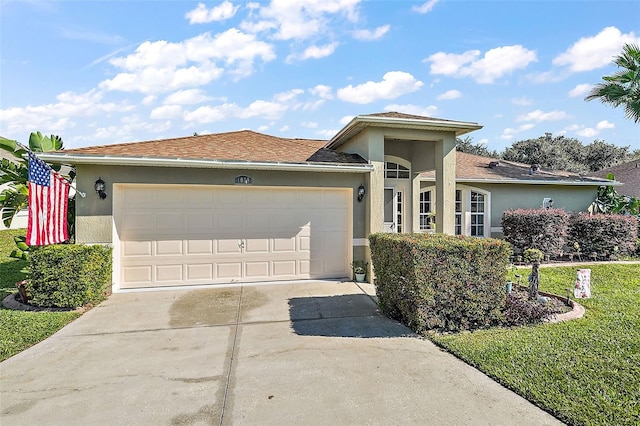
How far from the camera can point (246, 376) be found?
3783mm

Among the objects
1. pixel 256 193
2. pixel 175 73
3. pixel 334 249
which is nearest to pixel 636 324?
pixel 334 249

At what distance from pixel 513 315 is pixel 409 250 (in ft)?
6.68

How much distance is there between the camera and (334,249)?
29.8 ft

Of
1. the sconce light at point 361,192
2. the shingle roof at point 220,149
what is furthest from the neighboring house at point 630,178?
the shingle roof at point 220,149

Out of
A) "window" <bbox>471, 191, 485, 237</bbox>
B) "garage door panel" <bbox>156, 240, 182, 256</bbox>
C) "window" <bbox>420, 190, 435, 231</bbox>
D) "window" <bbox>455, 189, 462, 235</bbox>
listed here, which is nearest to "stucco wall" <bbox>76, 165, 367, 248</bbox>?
"garage door panel" <bbox>156, 240, 182, 256</bbox>

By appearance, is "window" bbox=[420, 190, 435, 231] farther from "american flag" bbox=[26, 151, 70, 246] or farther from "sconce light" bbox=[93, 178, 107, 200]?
"american flag" bbox=[26, 151, 70, 246]

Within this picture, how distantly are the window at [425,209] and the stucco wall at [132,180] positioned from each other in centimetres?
483

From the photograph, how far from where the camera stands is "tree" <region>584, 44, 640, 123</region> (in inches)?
462

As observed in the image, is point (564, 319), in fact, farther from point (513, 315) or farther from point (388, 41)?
point (388, 41)

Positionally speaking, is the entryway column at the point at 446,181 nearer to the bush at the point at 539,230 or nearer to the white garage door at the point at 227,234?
the white garage door at the point at 227,234

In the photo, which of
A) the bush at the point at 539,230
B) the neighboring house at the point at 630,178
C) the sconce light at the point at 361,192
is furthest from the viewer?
the neighboring house at the point at 630,178

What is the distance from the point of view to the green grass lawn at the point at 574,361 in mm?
3068

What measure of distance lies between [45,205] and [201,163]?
9.76ft

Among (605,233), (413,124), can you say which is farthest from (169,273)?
(605,233)
